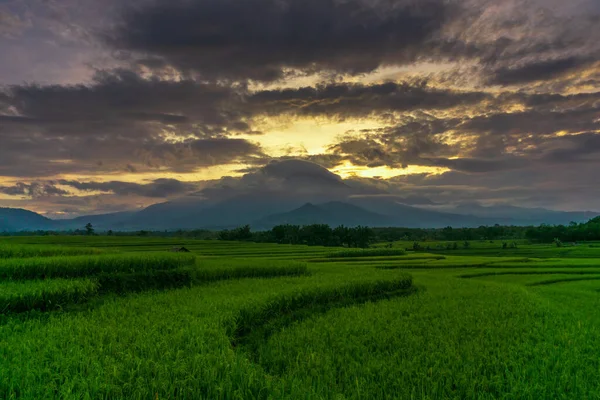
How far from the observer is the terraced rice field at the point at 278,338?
5.25 metres

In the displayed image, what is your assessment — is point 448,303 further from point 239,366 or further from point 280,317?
point 239,366

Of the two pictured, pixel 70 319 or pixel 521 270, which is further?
pixel 521 270

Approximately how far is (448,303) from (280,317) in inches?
223

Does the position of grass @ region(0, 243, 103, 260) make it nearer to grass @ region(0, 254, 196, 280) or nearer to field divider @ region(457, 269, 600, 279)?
grass @ region(0, 254, 196, 280)

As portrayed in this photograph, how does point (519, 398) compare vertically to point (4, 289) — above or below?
below

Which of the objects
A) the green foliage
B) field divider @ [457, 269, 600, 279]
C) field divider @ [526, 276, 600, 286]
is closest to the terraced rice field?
field divider @ [526, 276, 600, 286]

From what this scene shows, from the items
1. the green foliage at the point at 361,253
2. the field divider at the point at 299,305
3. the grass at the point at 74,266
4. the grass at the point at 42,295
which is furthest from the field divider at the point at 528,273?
the grass at the point at 42,295

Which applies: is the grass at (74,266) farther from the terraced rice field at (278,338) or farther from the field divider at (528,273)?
the field divider at (528,273)

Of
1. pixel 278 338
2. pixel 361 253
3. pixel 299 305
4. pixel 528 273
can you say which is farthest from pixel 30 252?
pixel 528 273

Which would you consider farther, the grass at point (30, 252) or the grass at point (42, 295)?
the grass at point (30, 252)

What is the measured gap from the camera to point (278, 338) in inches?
352

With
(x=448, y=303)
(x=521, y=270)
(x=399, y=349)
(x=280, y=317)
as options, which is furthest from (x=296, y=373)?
(x=521, y=270)

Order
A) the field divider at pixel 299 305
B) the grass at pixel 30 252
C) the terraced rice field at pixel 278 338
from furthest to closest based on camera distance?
1. the grass at pixel 30 252
2. the field divider at pixel 299 305
3. the terraced rice field at pixel 278 338

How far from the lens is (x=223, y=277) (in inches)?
687
